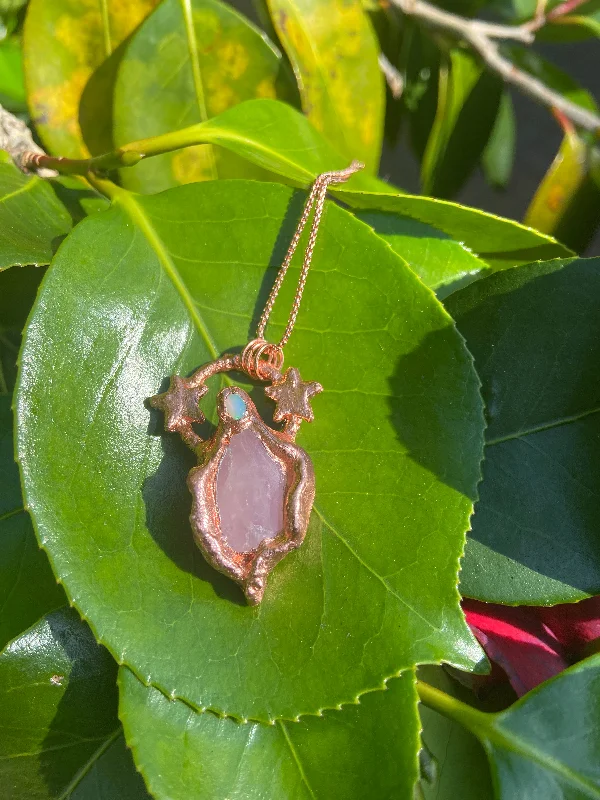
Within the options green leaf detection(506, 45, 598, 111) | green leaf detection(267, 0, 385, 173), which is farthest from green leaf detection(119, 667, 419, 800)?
green leaf detection(506, 45, 598, 111)

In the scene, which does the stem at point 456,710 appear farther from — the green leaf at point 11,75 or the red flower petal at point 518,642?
the green leaf at point 11,75

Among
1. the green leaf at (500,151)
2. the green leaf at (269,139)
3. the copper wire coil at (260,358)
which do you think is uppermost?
the green leaf at (269,139)

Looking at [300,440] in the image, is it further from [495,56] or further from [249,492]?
[495,56]

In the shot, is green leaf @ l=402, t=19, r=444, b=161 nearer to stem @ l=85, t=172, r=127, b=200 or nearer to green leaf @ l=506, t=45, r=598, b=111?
green leaf @ l=506, t=45, r=598, b=111

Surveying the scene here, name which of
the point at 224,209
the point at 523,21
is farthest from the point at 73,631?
the point at 523,21

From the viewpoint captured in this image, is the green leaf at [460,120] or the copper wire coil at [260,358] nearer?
the copper wire coil at [260,358]

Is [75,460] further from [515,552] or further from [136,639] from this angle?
[515,552]

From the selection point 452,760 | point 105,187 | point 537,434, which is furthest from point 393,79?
point 452,760

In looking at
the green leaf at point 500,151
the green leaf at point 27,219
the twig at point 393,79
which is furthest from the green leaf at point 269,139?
the green leaf at point 500,151
